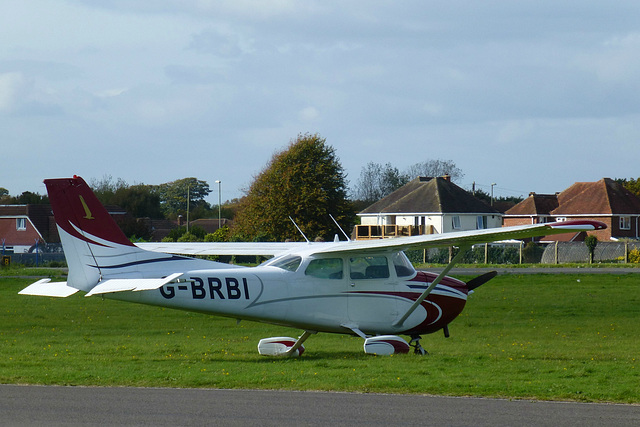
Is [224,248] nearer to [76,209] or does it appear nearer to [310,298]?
[310,298]

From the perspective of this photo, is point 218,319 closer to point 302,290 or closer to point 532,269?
point 302,290

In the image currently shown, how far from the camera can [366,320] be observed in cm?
1341

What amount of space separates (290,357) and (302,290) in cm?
137

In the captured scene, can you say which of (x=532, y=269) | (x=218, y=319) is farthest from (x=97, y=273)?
(x=532, y=269)

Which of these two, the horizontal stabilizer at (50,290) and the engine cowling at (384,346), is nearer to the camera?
the horizontal stabilizer at (50,290)

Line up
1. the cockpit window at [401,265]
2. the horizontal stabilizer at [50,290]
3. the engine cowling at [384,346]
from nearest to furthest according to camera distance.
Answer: the horizontal stabilizer at [50,290] → the engine cowling at [384,346] → the cockpit window at [401,265]

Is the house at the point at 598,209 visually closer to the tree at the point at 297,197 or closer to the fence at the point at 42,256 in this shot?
the tree at the point at 297,197

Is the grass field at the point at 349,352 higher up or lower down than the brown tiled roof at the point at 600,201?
lower down

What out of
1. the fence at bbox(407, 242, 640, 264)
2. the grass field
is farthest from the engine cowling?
the fence at bbox(407, 242, 640, 264)

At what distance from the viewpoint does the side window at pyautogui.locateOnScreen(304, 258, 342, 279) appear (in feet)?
43.3

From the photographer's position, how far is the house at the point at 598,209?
66.3m

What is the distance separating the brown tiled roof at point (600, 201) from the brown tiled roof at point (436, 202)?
736 cm

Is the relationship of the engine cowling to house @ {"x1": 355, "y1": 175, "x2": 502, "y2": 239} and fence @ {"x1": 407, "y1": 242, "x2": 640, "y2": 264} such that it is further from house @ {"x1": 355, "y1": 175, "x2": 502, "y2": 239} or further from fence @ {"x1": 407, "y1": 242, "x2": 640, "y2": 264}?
house @ {"x1": 355, "y1": 175, "x2": 502, "y2": 239}

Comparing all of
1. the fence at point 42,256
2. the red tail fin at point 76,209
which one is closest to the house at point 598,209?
the fence at point 42,256
